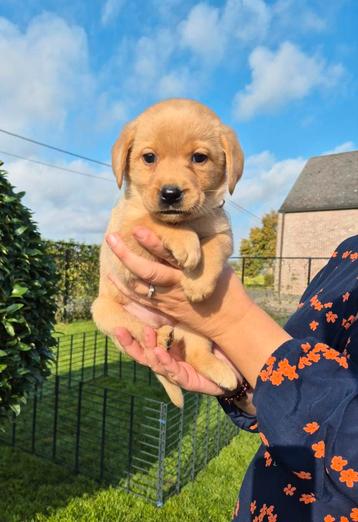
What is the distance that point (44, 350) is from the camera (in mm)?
3885

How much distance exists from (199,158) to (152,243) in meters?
0.51

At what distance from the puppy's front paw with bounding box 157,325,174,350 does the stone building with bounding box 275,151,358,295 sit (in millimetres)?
22082

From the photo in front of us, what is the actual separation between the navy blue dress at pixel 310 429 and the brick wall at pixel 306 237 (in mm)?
22294

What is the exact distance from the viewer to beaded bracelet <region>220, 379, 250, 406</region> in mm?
2092

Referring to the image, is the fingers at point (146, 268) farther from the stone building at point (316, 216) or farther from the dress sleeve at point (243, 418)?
the stone building at point (316, 216)

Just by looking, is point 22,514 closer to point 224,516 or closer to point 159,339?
point 224,516

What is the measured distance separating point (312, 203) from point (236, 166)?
2563 cm

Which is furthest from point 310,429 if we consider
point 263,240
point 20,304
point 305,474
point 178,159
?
point 263,240

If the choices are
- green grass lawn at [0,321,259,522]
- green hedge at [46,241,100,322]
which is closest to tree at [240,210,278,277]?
green hedge at [46,241,100,322]

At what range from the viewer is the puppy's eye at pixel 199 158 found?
1962 mm

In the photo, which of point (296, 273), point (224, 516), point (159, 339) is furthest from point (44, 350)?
point (296, 273)

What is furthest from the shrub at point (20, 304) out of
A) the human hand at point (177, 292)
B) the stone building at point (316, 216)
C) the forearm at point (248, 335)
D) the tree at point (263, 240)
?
the tree at point (263, 240)

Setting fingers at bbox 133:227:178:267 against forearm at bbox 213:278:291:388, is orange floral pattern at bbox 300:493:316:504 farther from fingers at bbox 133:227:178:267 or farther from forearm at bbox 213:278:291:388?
fingers at bbox 133:227:178:267

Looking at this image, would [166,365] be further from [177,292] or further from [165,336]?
[177,292]
